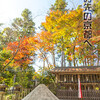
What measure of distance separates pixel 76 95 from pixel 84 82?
7.46 ft

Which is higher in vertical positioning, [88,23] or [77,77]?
[88,23]

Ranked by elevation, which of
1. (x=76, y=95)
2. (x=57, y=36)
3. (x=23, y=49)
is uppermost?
(x=57, y=36)

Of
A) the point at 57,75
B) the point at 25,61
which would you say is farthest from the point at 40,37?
the point at 57,75

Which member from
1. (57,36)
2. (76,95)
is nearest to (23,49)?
(57,36)

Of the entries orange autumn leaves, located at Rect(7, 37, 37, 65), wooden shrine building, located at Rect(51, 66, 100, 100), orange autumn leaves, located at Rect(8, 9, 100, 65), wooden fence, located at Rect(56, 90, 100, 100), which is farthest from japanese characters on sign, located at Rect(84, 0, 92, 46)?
orange autumn leaves, located at Rect(7, 37, 37, 65)

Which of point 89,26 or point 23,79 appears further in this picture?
point 23,79

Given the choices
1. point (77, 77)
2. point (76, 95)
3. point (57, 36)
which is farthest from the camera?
point (57, 36)

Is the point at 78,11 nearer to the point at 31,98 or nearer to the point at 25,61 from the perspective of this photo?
the point at 31,98

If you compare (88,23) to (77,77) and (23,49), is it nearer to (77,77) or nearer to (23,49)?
(77,77)

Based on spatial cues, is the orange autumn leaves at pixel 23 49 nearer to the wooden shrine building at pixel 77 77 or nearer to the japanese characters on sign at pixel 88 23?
the wooden shrine building at pixel 77 77

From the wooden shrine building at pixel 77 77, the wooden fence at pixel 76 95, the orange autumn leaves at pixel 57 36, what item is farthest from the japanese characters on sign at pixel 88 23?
the wooden fence at pixel 76 95

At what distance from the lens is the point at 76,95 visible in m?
9.67

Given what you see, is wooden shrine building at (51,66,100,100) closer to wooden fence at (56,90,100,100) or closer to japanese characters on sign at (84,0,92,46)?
wooden fence at (56,90,100,100)

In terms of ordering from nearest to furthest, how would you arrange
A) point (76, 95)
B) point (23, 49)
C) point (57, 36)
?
point (76, 95)
point (57, 36)
point (23, 49)
